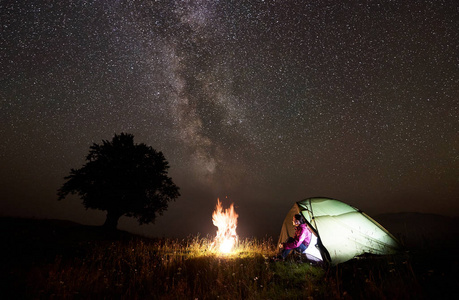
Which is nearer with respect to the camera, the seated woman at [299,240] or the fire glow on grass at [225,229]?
the seated woman at [299,240]

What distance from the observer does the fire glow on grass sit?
11.3 meters

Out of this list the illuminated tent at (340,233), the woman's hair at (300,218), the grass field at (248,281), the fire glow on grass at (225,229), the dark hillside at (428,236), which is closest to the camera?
the grass field at (248,281)

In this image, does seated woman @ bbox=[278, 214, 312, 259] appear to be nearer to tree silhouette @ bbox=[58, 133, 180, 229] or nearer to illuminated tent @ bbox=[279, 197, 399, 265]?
illuminated tent @ bbox=[279, 197, 399, 265]

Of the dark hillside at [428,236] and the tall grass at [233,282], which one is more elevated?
the dark hillside at [428,236]

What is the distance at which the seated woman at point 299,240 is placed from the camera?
766cm

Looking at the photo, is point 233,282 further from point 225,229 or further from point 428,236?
point 428,236

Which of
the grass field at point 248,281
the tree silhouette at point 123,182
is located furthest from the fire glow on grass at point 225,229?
the tree silhouette at point 123,182

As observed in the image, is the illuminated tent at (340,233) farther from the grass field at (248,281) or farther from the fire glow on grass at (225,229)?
the fire glow on grass at (225,229)

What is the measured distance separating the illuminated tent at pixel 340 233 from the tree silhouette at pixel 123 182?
1584 cm

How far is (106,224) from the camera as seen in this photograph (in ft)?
67.4

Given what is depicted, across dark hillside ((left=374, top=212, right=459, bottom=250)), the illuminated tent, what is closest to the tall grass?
the illuminated tent

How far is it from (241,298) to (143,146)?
19.7 meters

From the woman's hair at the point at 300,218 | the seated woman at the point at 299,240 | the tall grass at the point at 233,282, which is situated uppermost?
the woman's hair at the point at 300,218

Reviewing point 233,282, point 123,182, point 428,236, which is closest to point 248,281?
point 233,282
